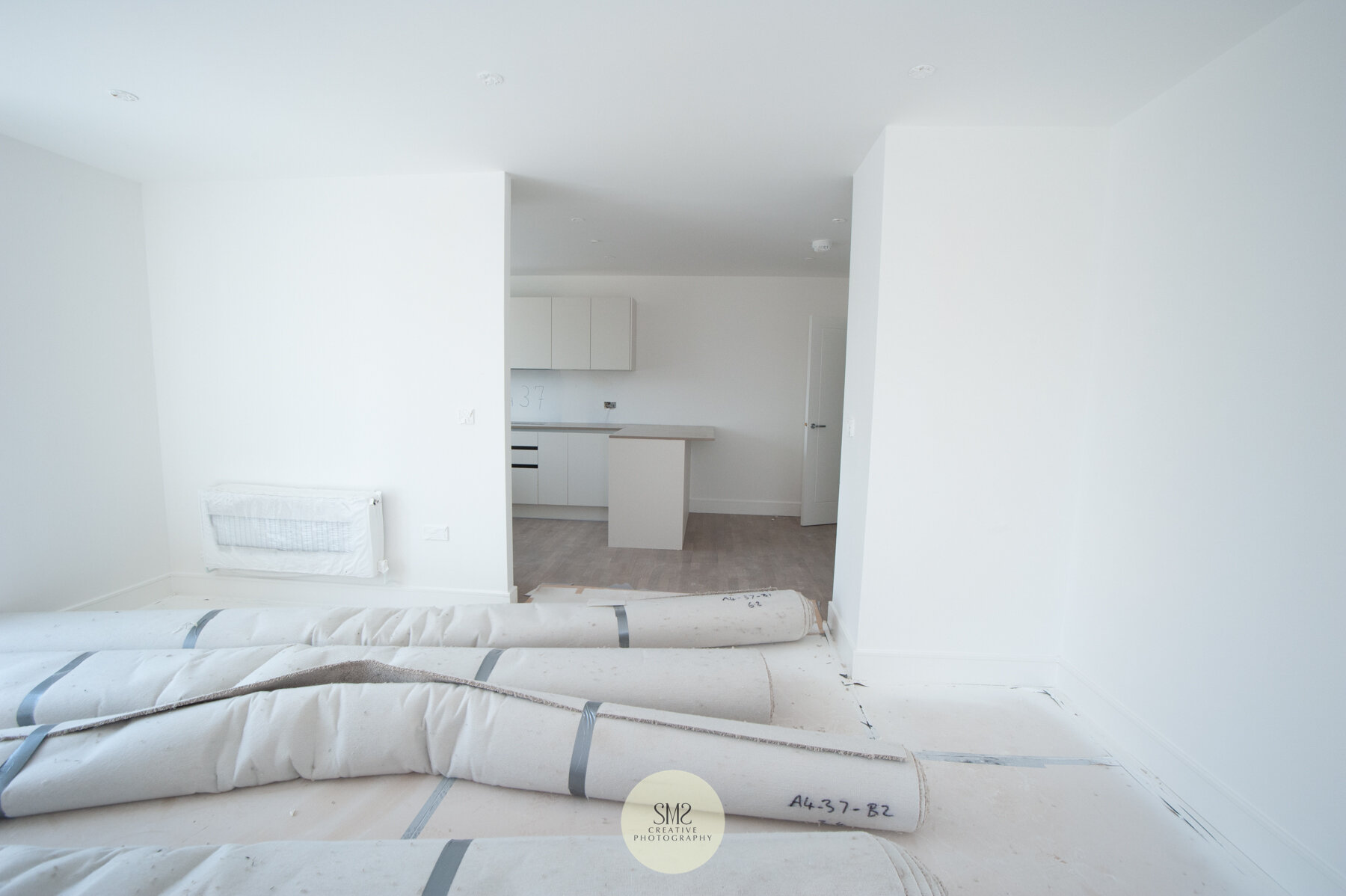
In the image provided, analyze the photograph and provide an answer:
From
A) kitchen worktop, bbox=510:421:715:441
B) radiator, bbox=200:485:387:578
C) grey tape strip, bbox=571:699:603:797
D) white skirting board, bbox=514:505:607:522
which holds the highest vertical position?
kitchen worktop, bbox=510:421:715:441

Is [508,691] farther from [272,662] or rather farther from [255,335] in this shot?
[255,335]

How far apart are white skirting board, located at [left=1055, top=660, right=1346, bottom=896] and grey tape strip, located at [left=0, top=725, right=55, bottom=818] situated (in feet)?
10.6

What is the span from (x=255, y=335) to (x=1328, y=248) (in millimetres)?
4422

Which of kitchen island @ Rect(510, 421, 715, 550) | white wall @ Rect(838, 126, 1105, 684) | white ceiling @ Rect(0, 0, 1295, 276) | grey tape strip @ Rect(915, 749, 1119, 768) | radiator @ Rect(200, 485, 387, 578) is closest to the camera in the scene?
white ceiling @ Rect(0, 0, 1295, 276)

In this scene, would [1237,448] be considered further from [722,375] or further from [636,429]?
[722,375]

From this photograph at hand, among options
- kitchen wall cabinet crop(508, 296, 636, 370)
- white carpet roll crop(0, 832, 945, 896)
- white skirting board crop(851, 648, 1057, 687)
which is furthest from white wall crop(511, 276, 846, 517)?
white carpet roll crop(0, 832, 945, 896)

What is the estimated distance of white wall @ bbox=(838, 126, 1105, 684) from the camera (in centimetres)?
234

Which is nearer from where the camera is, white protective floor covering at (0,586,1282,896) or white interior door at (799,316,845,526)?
white protective floor covering at (0,586,1282,896)

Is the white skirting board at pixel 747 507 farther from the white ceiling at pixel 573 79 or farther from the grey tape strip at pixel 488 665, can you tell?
the grey tape strip at pixel 488 665

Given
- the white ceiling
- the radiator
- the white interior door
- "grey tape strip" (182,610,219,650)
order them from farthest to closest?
the white interior door < the radiator < "grey tape strip" (182,610,219,650) < the white ceiling

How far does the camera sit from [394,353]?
3.07m

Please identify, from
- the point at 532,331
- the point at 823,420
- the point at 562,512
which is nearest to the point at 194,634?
the point at 562,512

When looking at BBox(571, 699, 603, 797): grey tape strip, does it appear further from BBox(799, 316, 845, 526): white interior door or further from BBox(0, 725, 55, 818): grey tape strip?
BBox(799, 316, 845, 526): white interior door

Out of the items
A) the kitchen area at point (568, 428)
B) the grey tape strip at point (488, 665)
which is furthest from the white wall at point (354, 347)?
the kitchen area at point (568, 428)
